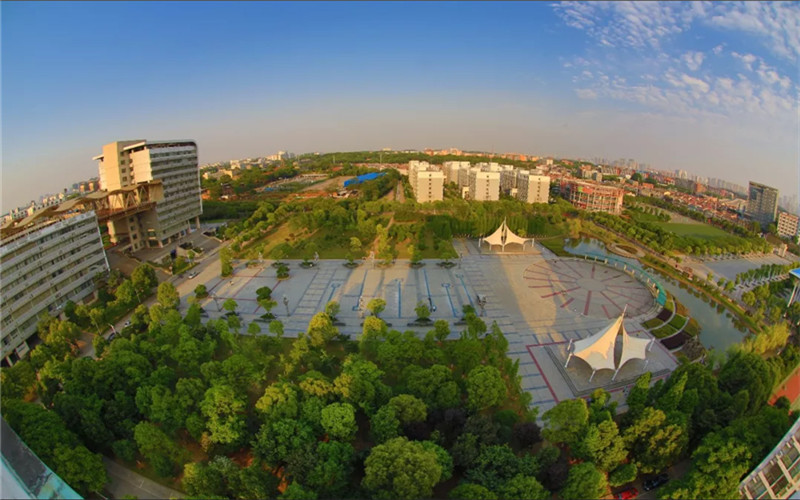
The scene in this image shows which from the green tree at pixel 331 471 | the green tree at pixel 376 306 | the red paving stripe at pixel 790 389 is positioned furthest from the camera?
the green tree at pixel 376 306

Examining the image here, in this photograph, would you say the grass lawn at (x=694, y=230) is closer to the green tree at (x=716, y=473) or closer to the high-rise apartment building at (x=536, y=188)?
the high-rise apartment building at (x=536, y=188)

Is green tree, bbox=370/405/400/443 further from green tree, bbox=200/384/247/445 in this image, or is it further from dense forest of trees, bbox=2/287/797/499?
green tree, bbox=200/384/247/445

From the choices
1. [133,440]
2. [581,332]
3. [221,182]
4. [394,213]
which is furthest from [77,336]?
[221,182]

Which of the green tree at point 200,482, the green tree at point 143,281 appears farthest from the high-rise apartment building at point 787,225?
the green tree at point 143,281

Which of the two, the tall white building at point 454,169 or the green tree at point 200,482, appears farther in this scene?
the tall white building at point 454,169

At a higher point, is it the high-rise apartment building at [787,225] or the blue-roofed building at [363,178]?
the blue-roofed building at [363,178]

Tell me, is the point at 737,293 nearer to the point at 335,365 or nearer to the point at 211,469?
the point at 335,365

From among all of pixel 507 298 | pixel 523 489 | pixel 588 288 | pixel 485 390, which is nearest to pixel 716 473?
pixel 523 489
